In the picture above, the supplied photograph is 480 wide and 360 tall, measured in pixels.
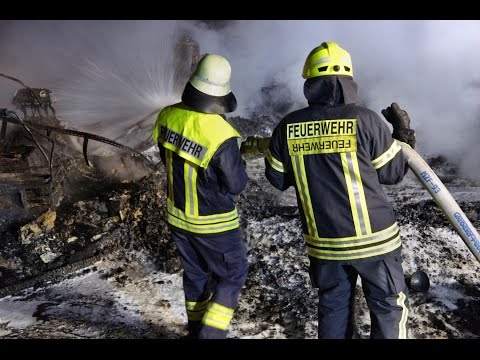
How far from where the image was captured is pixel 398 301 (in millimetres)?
2730

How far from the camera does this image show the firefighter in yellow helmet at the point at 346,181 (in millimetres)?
2627

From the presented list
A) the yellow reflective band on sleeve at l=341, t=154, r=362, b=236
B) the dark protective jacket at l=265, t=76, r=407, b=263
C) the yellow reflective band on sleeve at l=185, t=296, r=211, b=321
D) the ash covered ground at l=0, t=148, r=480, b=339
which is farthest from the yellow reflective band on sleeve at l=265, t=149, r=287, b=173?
the ash covered ground at l=0, t=148, r=480, b=339

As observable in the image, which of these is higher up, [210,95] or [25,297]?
[210,95]

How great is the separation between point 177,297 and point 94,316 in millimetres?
752

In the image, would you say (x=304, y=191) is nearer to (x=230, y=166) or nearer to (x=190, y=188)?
(x=230, y=166)

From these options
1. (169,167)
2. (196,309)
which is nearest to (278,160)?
(169,167)

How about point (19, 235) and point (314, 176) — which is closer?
point (314, 176)

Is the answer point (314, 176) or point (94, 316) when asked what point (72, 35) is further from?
point (314, 176)

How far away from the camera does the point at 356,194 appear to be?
2.65 meters

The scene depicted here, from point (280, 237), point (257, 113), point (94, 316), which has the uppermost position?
point (257, 113)

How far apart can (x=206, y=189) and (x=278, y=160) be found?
55 cm

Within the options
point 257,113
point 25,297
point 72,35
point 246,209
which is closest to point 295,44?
point 257,113

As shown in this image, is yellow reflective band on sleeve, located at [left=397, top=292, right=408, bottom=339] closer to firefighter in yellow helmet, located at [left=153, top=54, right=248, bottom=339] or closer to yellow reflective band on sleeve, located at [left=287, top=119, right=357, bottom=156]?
yellow reflective band on sleeve, located at [left=287, top=119, right=357, bottom=156]

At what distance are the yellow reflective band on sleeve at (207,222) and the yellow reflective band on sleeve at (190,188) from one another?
51mm
